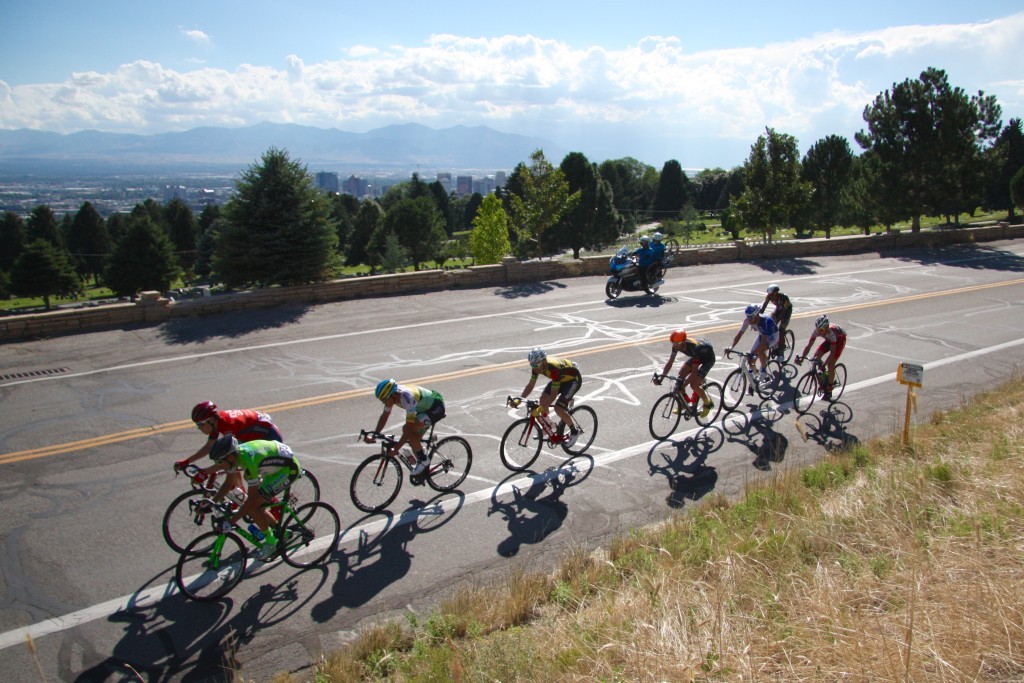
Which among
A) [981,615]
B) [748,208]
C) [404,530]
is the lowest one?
[404,530]

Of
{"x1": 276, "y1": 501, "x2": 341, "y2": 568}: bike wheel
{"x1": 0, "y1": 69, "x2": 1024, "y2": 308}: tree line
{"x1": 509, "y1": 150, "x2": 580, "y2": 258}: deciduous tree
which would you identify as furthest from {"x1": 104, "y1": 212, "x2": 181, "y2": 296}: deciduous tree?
{"x1": 276, "y1": 501, "x2": 341, "y2": 568}: bike wheel

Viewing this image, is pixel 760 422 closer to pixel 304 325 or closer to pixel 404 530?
pixel 404 530

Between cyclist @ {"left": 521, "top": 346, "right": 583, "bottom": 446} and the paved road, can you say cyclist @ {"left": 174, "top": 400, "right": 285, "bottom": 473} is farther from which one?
cyclist @ {"left": 521, "top": 346, "right": 583, "bottom": 446}

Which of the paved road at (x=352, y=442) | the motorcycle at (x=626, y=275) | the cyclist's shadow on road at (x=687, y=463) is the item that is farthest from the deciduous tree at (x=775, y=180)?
the cyclist's shadow on road at (x=687, y=463)

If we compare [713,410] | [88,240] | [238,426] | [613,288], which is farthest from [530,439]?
[88,240]

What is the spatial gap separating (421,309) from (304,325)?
326cm

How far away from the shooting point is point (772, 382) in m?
12.6

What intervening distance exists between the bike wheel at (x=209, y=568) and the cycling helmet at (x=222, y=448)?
880 mm

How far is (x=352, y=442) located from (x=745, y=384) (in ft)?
22.6

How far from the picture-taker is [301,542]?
22.6 feet

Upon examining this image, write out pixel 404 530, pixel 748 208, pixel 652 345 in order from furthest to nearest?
pixel 748 208 → pixel 652 345 → pixel 404 530

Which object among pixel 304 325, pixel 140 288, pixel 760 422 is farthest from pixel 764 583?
pixel 140 288

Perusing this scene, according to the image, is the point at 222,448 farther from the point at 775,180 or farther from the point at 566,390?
the point at 775,180

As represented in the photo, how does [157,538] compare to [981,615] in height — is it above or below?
below
